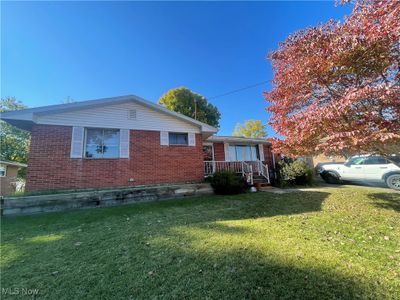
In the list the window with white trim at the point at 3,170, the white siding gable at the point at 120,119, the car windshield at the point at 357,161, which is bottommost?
the car windshield at the point at 357,161

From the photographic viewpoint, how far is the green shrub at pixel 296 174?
1105 cm

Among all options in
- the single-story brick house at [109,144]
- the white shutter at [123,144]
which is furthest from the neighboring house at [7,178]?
the white shutter at [123,144]

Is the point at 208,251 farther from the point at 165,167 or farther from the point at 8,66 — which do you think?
the point at 8,66

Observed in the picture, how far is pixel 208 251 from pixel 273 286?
3.75ft

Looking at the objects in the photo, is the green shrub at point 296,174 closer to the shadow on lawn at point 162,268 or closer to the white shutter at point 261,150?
the white shutter at point 261,150

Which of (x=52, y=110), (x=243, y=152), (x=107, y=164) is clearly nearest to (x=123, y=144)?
(x=107, y=164)

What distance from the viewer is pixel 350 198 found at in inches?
277

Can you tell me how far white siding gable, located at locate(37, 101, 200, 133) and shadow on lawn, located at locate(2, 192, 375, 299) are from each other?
4889mm

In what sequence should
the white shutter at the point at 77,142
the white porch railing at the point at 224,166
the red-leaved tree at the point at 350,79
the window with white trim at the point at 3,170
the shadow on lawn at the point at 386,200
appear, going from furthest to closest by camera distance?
the window with white trim at the point at 3,170
the white porch railing at the point at 224,166
the white shutter at the point at 77,142
the shadow on lawn at the point at 386,200
the red-leaved tree at the point at 350,79

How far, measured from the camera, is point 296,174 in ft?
36.2

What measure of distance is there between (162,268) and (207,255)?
0.72 meters

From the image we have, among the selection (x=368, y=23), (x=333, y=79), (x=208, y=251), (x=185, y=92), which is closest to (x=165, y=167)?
(x=208, y=251)

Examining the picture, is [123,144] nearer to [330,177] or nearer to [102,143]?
[102,143]

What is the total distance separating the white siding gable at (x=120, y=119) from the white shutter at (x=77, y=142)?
0.28 m
